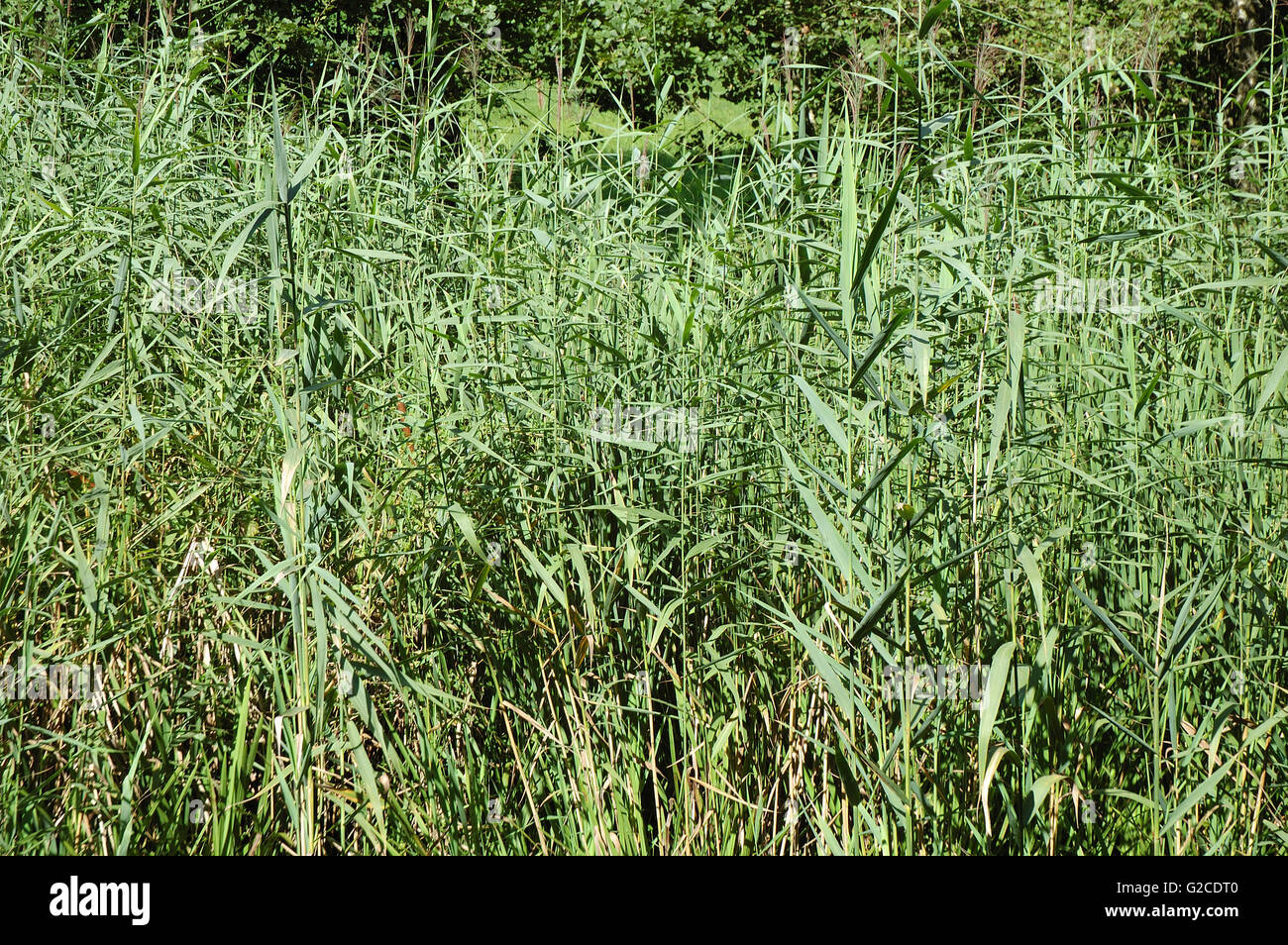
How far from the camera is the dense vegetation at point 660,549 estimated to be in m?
1.77

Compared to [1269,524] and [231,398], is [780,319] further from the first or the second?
[231,398]

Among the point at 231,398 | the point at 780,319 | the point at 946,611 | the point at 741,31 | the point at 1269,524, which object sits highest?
the point at 741,31

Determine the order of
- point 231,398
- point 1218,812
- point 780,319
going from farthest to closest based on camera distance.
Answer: point 780,319, point 231,398, point 1218,812

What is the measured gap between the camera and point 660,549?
2.26m

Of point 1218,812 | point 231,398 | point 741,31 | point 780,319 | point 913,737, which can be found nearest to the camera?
point 913,737

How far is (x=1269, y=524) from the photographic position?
2018 mm

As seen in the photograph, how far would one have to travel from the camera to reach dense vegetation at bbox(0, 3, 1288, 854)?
1.77 metres

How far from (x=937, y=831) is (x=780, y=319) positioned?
3.78 feet
